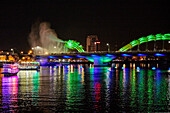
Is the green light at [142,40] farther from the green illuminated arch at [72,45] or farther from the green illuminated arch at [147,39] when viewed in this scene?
the green illuminated arch at [72,45]

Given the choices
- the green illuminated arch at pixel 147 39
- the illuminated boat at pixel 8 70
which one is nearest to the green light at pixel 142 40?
the green illuminated arch at pixel 147 39

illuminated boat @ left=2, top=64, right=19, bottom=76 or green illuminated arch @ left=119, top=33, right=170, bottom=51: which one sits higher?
green illuminated arch @ left=119, top=33, right=170, bottom=51

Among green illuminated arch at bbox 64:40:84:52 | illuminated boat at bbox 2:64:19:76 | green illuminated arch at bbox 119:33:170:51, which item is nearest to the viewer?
illuminated boat at bbox 2:64:19:76

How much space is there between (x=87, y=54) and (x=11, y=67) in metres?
54.7

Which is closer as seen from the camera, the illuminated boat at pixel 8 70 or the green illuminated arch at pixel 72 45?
the illuminated boat at pixel 8 70

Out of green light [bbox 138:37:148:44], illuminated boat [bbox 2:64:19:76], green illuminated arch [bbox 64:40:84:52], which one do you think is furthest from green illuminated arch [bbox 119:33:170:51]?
illuminated boat [bbox 2:64:19:76]

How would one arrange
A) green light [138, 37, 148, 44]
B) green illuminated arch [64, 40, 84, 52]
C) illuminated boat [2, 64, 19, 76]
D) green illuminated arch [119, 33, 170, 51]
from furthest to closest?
green illuminated arch [64, 40, 84, 52], green light [138, 37, 148, 44], green illuminated arch [119, 33, 170, 51], illuminated boat [2, 64, 19, 76]

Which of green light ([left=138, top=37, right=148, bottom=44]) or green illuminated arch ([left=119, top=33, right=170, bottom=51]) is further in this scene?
green light ([left=138, top=37, right=148, bottom=44])

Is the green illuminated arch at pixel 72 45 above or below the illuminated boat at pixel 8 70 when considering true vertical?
above

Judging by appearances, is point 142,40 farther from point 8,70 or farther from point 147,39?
point 8,70

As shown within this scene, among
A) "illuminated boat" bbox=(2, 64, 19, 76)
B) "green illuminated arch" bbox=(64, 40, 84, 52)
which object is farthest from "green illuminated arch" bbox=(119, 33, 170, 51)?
"illuminated boat" bbox=(2, 64, 19, 76)

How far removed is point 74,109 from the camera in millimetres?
20562

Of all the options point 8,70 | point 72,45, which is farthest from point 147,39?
point 8,70

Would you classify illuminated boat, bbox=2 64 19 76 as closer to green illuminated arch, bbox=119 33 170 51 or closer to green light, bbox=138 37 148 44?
green illuminated arch, bbox=119 33 170 51
